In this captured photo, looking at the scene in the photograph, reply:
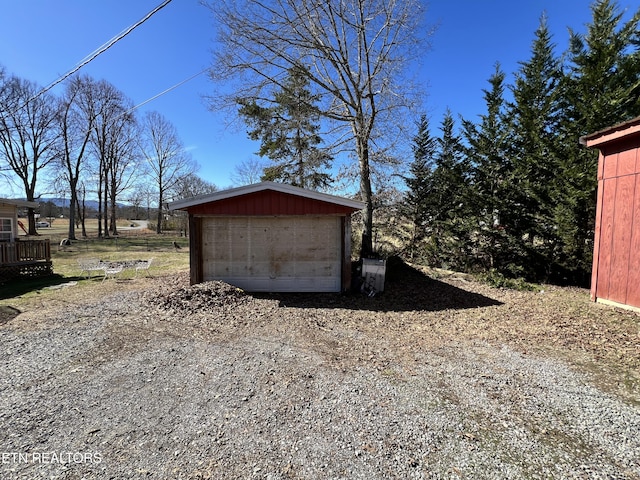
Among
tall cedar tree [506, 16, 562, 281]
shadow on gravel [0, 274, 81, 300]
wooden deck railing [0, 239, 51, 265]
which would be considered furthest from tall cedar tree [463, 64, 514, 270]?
wooden deck railing [0, 239, 51, 265]

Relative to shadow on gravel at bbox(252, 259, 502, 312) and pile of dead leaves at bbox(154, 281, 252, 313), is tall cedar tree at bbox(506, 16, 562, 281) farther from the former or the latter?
pile of dead leaves at bbox(154, 281, 252, 313)

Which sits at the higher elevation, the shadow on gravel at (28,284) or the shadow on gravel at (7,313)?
→ the shadow on gravel at (7,313)

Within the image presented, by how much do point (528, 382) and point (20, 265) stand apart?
13.4 m

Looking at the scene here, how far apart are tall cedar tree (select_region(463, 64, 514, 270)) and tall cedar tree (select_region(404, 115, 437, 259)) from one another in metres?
1.48

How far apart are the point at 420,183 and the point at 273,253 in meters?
6.01

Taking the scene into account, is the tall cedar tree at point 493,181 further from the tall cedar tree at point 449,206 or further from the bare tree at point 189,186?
the bare tree at point 189,186

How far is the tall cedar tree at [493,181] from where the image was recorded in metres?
8.86

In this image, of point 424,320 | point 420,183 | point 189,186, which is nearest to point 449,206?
point 420,183

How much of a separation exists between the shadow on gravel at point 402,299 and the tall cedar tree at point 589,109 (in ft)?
9.14

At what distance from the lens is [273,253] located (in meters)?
7.51

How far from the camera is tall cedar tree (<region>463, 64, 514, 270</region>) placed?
886cm

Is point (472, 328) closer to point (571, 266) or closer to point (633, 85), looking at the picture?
point (571, 266)

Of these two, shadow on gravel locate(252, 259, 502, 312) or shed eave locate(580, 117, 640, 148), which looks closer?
shed eave locate(580, 117, 640, 148)

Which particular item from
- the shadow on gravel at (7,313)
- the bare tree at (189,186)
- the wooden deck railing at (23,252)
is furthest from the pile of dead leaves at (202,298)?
the bare tree at (189,186)
